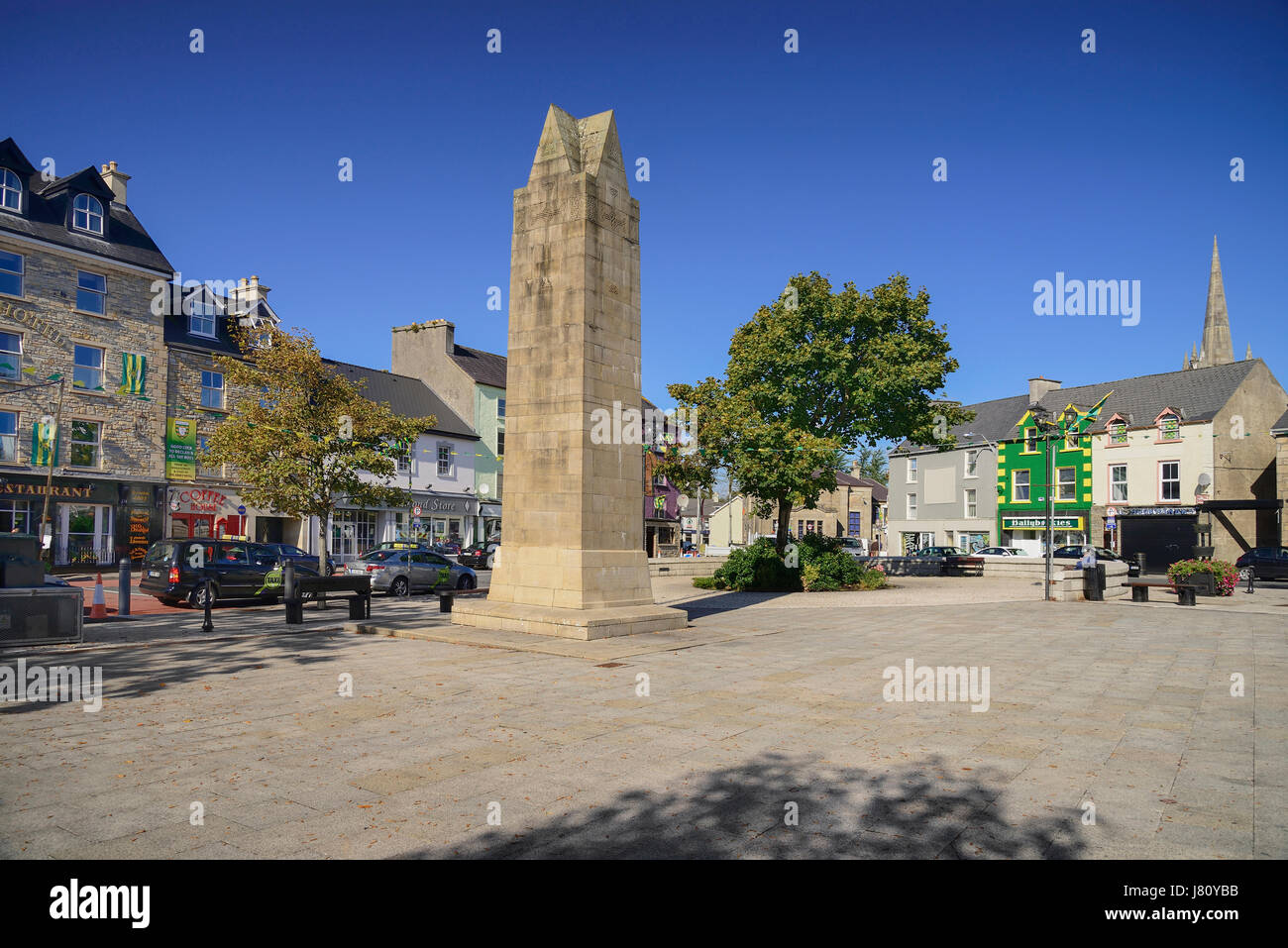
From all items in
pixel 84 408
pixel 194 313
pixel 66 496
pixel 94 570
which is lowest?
pixel 94 570

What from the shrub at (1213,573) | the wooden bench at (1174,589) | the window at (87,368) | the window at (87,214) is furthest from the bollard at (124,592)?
the shrub at (1213,573)

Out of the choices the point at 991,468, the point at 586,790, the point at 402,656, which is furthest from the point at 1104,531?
the point at 586,790

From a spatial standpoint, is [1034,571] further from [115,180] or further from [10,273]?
[115,180]

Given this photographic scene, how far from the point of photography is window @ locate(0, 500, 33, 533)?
106 feet

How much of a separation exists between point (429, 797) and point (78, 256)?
125ft

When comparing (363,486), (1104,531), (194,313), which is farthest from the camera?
(1104,531)

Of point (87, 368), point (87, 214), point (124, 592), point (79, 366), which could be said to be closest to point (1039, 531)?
point (124, 592)

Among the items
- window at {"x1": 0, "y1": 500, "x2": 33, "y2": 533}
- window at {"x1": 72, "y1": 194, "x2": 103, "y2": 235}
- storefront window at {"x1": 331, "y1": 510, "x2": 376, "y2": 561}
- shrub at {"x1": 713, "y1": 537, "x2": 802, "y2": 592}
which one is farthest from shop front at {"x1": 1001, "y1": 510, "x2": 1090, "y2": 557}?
window at {"x1": 72, "y1": 194, "x2": 103, "y2": 235}

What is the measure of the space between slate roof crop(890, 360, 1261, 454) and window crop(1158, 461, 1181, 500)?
2.39 metres

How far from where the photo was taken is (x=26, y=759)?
6566 mm

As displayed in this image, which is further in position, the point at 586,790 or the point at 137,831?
the point at 586,790

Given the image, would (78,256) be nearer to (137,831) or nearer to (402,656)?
(402,656)

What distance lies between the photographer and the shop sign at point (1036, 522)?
47.9m

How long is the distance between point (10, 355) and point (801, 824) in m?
38.3
